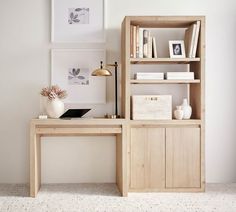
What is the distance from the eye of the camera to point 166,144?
4.27 m

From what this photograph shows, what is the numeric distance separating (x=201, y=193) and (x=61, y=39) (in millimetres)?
2184

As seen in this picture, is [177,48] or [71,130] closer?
[71,130]

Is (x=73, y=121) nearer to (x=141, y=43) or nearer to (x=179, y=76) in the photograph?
(x=141, y=43)

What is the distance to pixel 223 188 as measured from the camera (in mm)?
4496

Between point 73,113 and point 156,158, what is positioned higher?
point 73,113

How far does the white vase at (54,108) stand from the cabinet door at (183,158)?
109 cm

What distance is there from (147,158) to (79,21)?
1.65m

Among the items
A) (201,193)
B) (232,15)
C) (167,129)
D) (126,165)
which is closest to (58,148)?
(126,165)

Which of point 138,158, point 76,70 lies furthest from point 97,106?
point 138,158

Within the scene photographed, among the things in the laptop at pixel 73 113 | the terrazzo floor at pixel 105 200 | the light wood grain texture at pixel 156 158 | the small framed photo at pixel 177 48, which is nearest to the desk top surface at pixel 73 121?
the laptop at pixel 73 113

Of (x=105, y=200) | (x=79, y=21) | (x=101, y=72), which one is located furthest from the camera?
(x=79, y=21)

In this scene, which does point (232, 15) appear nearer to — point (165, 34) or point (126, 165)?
point (165, 34)

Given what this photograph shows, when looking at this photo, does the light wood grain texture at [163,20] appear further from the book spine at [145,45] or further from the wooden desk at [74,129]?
the wooden desk at [74,129]

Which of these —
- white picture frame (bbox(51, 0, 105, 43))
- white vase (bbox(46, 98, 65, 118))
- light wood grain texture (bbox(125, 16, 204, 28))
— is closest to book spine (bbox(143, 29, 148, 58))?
light wood grain texture (bbox(125, 16, 204, 28))
